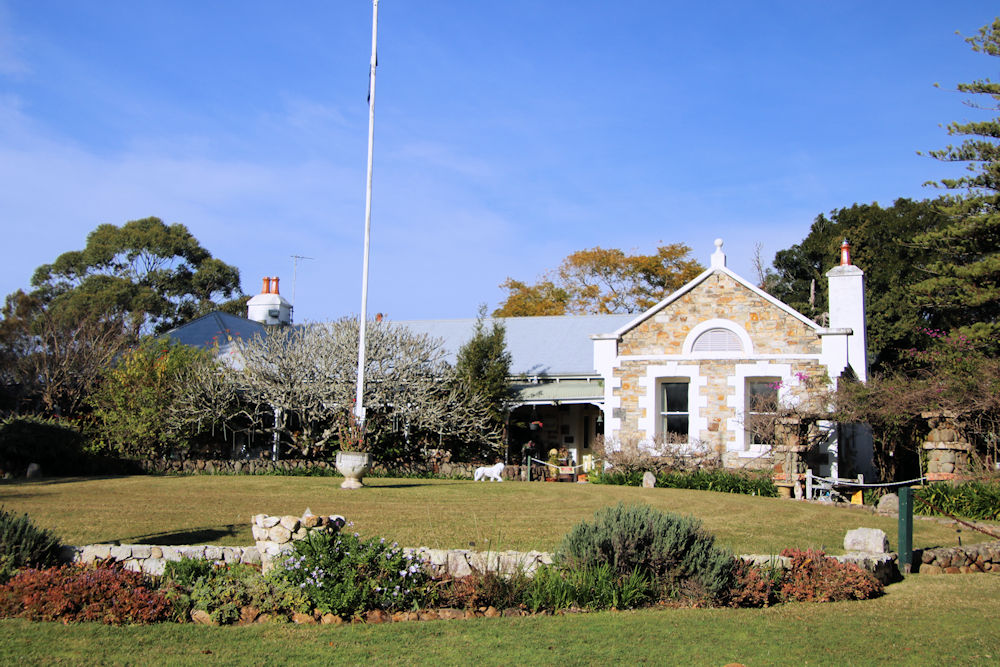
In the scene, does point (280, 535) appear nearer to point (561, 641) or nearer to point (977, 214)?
point (561, 641)

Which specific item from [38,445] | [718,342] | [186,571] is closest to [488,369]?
[718,342]

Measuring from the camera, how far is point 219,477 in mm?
18891

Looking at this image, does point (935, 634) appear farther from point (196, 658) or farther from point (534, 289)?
point (534, 289)

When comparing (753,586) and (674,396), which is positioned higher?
(674,396)

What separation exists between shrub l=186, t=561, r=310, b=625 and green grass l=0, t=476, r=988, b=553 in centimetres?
241

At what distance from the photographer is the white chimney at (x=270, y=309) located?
3114cm

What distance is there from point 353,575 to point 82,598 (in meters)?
2.15

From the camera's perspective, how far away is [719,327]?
19.8 meters

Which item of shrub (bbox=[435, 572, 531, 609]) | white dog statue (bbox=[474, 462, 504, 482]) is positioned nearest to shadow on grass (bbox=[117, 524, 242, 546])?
shrub (bbox=[435, 572, 531, 609])

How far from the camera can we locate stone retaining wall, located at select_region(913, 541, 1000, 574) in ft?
33.2

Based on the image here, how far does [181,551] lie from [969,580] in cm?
841

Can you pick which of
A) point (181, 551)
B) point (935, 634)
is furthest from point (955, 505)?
point (181, 551)

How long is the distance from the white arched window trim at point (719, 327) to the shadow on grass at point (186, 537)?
1224 centimetres

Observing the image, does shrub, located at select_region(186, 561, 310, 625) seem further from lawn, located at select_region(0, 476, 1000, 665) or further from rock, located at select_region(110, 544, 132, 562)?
rock, located at select_region(110, 544, 132, 562)
